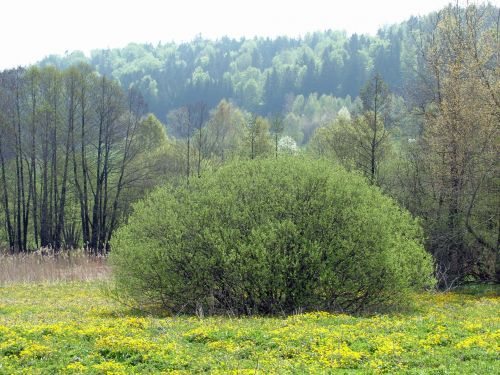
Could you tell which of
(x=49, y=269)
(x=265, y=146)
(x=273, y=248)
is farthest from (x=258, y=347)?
(x=265, y=146)

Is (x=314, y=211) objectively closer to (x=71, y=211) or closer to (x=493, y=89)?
(x=493, y=89)

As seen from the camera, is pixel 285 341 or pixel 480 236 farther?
pixel 480 236

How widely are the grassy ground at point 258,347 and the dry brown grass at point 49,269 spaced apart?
17429mm

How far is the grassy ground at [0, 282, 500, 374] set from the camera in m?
9.74

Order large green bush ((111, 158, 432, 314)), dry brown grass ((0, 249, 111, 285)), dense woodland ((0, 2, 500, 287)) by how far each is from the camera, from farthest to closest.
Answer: dry brown grass ((0, 249, 111, 285)) < dense woodland ((0, 2, 500, 287)) < large green bush ((111, 158, 432, 314))

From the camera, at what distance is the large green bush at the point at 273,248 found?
57.1ft

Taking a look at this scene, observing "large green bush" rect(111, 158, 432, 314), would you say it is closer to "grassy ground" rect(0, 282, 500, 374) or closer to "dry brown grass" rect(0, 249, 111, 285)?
"grassy ground" rect(0, 282, 500, 374)

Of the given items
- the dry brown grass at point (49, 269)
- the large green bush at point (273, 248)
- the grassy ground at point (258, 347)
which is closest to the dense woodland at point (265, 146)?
the large green bush at point (273, 248)

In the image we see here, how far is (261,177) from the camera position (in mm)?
18812

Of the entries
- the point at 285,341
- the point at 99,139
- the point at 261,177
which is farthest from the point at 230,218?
the point at 99,139

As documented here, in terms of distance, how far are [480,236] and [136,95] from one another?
32182 mm

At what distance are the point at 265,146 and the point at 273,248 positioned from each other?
34483 mm

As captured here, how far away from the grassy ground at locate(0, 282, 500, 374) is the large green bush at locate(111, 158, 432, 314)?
126 inches

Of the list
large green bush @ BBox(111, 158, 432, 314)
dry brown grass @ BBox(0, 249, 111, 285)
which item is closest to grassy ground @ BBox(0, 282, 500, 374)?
large green bush @ BBox(111, 158, 432, 314)
